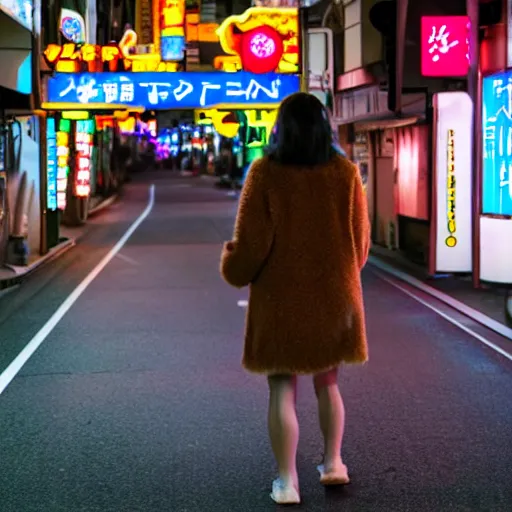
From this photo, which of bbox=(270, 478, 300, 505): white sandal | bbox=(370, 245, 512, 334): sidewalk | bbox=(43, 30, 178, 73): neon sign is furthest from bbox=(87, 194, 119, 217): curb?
bbox=(270, 478, 300, 505): white sandal

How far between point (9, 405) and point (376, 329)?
459cm

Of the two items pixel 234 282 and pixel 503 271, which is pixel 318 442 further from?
pixel 503 271

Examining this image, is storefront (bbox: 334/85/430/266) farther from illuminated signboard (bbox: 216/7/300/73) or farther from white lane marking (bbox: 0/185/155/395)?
white lane marking (bbox: 0/185/155/395)

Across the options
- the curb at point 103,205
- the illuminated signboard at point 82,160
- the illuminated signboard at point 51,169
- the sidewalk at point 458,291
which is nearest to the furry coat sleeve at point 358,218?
the sidewalk at point 458,291

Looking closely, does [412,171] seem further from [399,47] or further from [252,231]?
[252,231]

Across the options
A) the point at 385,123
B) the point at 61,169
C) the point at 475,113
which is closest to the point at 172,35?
the point at 61,169

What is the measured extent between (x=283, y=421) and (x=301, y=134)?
1372 millimetres

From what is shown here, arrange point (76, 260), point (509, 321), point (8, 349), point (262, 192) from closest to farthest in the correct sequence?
point (262, 192) → point (8, 349) → point (509, 321) → point (76, 260)

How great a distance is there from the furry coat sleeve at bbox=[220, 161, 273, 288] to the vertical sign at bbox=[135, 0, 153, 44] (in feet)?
128

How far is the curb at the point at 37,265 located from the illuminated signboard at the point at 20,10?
3.93 meters

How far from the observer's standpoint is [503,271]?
42.0ft

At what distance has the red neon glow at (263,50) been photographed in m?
18.7

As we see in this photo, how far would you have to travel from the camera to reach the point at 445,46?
43.7 feet

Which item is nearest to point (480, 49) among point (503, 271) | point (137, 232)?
point (503, 271)
